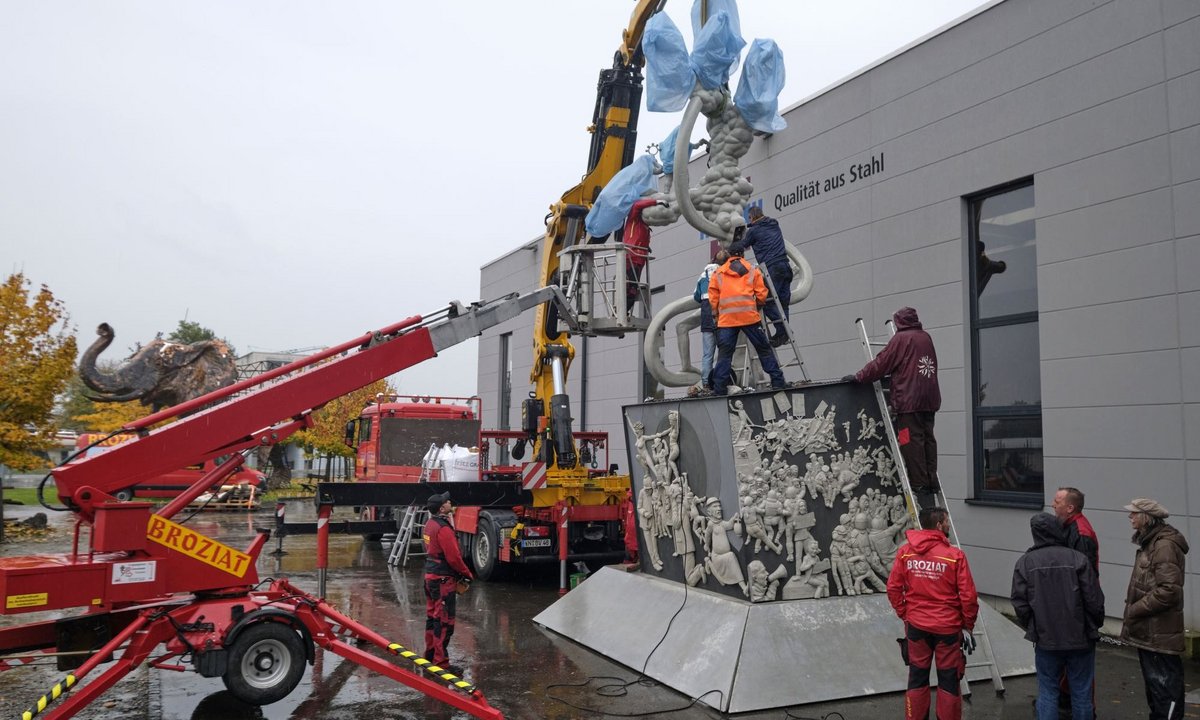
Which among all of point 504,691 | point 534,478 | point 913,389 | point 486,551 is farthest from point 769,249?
point 486,551

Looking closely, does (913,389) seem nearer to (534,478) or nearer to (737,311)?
(737,311)

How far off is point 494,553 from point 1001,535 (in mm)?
7400

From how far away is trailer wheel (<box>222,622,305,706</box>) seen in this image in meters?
6.85

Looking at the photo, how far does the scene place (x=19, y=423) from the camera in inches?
736

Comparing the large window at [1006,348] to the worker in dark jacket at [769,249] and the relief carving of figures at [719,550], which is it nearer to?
the worker in dark jacket at [769,249]

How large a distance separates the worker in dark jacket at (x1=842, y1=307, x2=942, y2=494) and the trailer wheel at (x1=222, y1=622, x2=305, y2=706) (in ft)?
17.3

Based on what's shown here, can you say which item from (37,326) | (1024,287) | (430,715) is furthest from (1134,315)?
(37,326)

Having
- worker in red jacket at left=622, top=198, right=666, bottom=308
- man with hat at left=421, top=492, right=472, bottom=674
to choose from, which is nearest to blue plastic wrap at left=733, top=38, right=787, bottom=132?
worker in red jacket at left=622, top=198, right=666, bottom=308

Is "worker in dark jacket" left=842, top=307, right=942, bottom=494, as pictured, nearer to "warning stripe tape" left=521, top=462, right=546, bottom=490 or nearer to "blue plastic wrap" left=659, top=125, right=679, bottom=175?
"blue plastic wrap" left=659, top=125, right=679, bottom=175

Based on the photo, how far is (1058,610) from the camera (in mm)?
5746

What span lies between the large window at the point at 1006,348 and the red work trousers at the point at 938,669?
17.7 feet

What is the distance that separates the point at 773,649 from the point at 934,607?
199cm

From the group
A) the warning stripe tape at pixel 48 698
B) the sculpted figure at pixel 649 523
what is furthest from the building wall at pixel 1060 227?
the warning stripe tape at pixel 48 698

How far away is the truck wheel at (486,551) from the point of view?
14.2 meters
